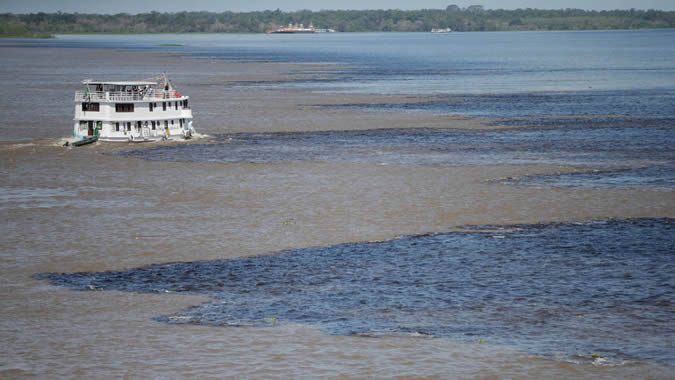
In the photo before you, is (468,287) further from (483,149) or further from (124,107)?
(124,107)

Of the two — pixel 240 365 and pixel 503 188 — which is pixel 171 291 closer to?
pixel 240 365

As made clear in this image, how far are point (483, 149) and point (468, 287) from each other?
43015mm

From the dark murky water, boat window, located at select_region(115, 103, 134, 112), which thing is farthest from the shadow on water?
boat window, located at select_region(115, 103, 134, 112)

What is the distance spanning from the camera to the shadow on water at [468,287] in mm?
30688

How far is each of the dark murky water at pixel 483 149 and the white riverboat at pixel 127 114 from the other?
5137mm

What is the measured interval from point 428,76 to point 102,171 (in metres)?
128

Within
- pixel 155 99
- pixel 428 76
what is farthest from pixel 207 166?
pixel 428 76

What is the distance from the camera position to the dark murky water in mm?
65188

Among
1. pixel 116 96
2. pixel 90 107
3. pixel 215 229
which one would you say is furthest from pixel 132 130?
pixel 215 229

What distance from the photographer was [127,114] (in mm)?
86938

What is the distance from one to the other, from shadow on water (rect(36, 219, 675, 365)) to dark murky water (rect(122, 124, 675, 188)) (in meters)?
18.6

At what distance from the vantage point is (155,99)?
87.3 meters

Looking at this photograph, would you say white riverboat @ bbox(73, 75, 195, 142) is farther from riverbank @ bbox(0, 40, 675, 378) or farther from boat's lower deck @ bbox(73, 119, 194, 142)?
riverbank @ bbox(0, 40, 675, 378)

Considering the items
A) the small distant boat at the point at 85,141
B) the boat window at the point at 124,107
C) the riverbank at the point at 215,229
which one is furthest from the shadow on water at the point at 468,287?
the boat window at the point at 124,107
